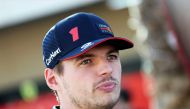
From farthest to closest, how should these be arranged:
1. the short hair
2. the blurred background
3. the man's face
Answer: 1. the blurred background
2. the short hair
3. the man's face

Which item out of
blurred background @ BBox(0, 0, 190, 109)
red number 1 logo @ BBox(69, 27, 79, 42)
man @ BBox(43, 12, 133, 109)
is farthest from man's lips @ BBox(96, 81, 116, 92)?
blurred background @ BBox(0, 0, 190, 109)

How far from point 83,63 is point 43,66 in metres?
7.85

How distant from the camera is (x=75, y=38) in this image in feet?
8.71

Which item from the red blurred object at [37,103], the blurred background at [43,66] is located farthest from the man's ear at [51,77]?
the red blurred object at [37,103]

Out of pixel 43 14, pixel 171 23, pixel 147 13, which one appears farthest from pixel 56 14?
pixel 171 23

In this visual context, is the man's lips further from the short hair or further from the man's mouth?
the short hair

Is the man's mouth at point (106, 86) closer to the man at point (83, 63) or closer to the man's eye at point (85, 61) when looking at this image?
the man at point (83, 63)

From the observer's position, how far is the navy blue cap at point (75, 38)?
2631mm

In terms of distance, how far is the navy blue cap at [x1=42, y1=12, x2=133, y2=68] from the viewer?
2.63 m

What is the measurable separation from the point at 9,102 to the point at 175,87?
542 centimetres

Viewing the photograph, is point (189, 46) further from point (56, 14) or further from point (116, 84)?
point (56, 14)

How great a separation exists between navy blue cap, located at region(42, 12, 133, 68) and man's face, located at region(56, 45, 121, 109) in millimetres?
38

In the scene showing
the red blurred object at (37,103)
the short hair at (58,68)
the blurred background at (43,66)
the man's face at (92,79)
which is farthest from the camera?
the red blurred object at (37,103)

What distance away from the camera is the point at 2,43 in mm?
11094
